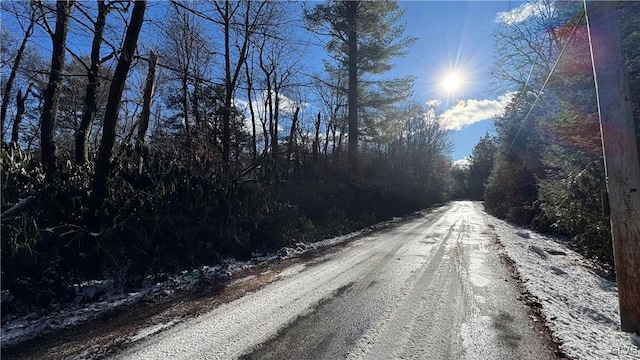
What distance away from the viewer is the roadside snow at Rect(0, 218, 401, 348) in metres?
3.47

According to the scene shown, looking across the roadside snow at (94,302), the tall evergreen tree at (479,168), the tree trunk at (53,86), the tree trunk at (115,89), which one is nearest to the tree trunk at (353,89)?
the roadside snow at (94,302)

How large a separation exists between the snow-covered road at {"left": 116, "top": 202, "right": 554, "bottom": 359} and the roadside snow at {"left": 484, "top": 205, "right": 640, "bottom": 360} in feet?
0.89

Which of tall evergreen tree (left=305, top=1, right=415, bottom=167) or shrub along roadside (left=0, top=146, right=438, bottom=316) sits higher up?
tall evergreen tree (left=305, top=1, right=415, bottom=167)

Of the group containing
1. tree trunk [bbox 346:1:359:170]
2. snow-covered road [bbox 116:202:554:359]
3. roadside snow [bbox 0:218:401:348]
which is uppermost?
tree trunk [bbox 346:1:359:170]

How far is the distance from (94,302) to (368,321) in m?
3.73

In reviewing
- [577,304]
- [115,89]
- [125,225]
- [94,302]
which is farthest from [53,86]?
[577,304]

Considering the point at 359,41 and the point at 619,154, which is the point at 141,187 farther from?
the point at 359,41

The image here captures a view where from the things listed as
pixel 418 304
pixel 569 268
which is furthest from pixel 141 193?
pixel 569 268

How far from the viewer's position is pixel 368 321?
3.62 m

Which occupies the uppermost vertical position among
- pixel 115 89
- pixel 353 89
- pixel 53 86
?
pixel 353 89

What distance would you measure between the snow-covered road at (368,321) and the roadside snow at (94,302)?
72 centimetres

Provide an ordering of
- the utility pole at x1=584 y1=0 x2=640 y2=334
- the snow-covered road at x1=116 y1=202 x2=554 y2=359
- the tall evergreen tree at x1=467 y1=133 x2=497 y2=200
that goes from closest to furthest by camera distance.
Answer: the snow-covered road at x1=116 y1=202 x2=554 y2=359
the utility pole at x1=584 y1=0 x2=640 y2=334
the tall evergreen tree at x1=467 y1=133 x2=497 y2=200

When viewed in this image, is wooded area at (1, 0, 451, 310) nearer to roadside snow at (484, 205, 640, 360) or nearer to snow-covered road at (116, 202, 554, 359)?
snow-covered road at (116, 202, 554, 359)

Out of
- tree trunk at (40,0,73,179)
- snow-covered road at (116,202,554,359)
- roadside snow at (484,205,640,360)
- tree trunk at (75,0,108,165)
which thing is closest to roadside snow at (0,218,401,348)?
snow-covered road at (116,202,554,359)
